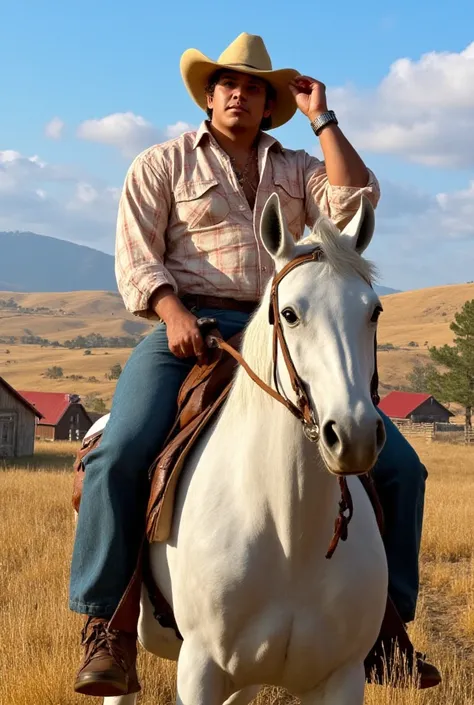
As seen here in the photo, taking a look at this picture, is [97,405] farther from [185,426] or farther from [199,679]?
[199,679]

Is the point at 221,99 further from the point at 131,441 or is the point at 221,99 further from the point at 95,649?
the point at 95,649

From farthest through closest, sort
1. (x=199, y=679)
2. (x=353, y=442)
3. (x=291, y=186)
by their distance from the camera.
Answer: (x=291, y=186) < (x=199, y=679) < (x=353, y=442)

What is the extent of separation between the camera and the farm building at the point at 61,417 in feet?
173

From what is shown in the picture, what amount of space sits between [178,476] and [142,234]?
48.9 inches

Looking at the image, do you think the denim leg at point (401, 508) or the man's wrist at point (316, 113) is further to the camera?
the man's wrist at point (316, 113)

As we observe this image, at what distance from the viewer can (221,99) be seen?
4.19 metres

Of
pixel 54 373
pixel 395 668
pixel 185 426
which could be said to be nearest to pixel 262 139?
pixel 185 426

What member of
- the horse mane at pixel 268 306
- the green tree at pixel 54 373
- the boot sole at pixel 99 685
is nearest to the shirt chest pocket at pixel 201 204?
the horse mane at pixel 268 306

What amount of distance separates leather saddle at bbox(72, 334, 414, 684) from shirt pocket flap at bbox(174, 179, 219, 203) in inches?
33.3

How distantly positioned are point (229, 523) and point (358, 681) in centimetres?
81

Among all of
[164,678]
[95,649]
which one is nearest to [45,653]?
[164,678]

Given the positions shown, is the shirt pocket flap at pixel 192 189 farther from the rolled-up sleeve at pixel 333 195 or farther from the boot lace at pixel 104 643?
the boot lace at pixel 104 643

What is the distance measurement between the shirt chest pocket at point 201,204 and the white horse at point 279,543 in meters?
1.02

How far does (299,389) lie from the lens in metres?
2.68
